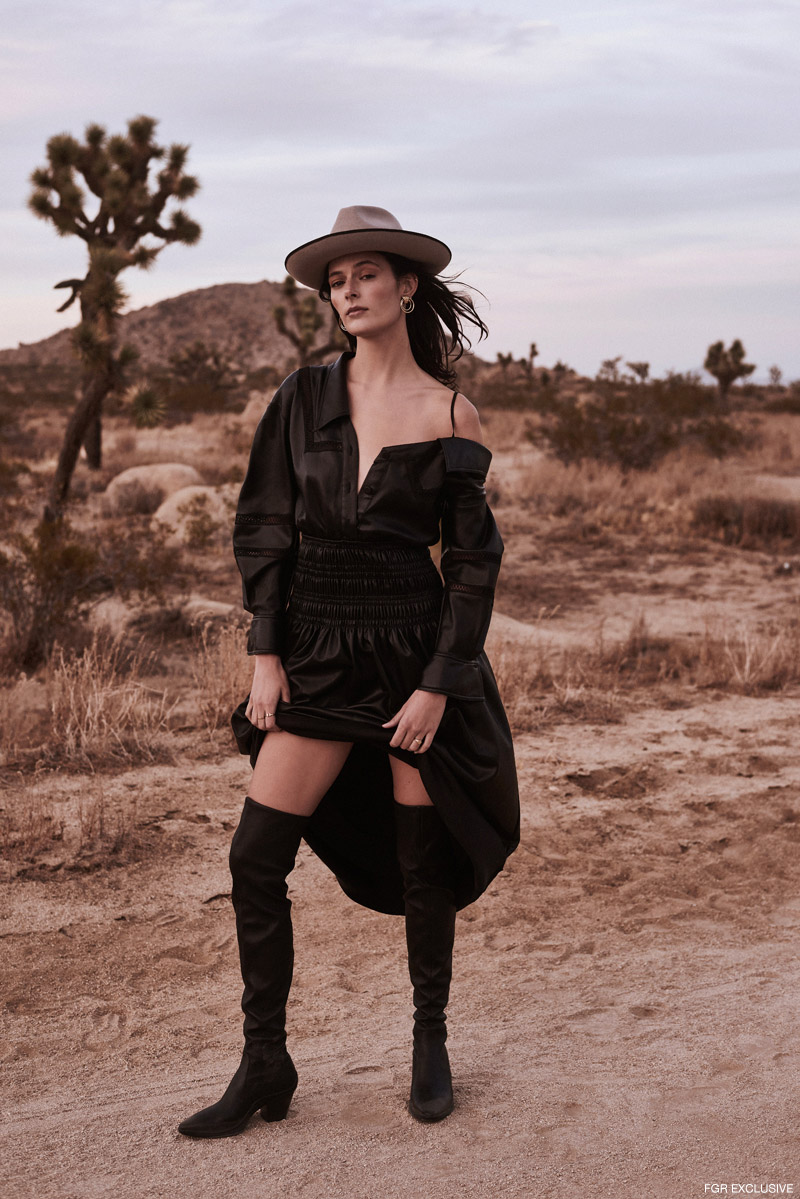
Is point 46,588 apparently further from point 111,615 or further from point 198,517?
point 198,517

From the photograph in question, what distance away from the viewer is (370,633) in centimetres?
226

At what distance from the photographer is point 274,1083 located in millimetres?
2273

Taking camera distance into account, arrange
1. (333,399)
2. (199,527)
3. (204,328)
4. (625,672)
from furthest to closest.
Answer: (204,328) < (199,527) < (625,672) < (333,399)

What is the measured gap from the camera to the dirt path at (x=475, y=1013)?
7.03 feet

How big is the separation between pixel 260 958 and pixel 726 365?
33.8 m

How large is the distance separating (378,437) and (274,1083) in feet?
4.69

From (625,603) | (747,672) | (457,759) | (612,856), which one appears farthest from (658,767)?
(625,603)

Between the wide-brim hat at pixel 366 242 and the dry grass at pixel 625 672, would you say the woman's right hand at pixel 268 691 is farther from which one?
the dry grass at pixel 625 672

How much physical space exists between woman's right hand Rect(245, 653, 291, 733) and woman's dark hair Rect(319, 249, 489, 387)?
773 millimetres

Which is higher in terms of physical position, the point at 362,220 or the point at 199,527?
the point at 362,220

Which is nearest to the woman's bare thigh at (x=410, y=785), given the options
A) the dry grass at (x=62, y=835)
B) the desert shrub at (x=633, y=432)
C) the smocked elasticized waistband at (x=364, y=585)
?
the smocked elasticized waistband at (x=364, y=585)

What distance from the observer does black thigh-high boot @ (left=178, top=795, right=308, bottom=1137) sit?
2.23 m

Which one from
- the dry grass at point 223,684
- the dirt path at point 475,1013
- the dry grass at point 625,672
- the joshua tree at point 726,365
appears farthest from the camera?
the joshua tree at point 726,365

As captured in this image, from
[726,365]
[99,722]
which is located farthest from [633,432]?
[726,365]
